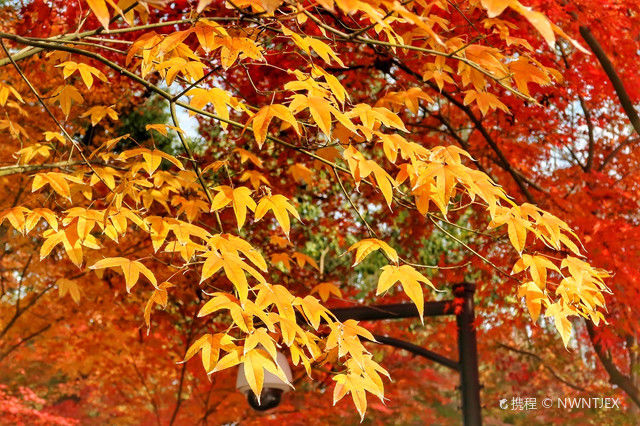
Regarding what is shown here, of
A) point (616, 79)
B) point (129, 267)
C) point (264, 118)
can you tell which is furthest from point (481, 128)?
point (129, 267)

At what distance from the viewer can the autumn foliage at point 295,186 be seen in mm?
2514

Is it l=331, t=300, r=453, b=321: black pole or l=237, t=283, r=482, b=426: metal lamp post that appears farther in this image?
l=331, t=300, r=453, b=321: black pole

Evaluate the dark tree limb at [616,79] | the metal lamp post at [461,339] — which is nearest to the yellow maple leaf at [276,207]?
the dark tree limb at [616,79]

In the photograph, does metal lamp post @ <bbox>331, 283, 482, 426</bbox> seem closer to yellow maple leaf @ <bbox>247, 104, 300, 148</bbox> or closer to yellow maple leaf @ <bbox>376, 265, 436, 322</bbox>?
yellow maple leaf @ <bbox>376, 265, 436, 322</bbox>

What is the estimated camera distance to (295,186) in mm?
8305

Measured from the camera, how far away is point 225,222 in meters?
7.94

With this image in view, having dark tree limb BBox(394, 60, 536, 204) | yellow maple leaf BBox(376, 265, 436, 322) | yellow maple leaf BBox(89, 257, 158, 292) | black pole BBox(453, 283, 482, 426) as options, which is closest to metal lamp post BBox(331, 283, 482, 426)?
black pole BBox(453, 283, 482, 426)

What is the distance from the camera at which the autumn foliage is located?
251 cm

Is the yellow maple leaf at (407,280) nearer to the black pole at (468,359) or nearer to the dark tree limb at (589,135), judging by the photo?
the black pole at (468,359)

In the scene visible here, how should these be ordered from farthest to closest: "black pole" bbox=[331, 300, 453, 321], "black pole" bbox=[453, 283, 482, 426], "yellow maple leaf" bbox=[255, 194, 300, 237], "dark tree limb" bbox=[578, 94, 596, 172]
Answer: "dark tree limb" bbox=[578, 94, 596, 172] → "black pole" bbox=[331, 300, 453, 321] → "black pole" bbox=[453, 283, 482, 426] → "yellow maple leaf" bbox=[255, 194, 300, 237]

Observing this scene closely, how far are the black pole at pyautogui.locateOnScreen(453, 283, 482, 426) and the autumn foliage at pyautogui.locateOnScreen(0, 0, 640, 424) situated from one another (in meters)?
0.26

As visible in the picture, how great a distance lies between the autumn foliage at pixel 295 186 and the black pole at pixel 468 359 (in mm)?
263

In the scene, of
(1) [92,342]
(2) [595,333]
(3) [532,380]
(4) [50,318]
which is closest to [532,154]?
(2) [595,333]

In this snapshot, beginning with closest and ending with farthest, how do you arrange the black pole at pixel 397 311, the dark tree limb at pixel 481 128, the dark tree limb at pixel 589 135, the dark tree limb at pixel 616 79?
1. the dark tree limb at pixel 616 79
2. the dark tree limb at pixel 481 128
3. the black pole at pixel 397 311
4. the dark tree limb at pixel 589 135
